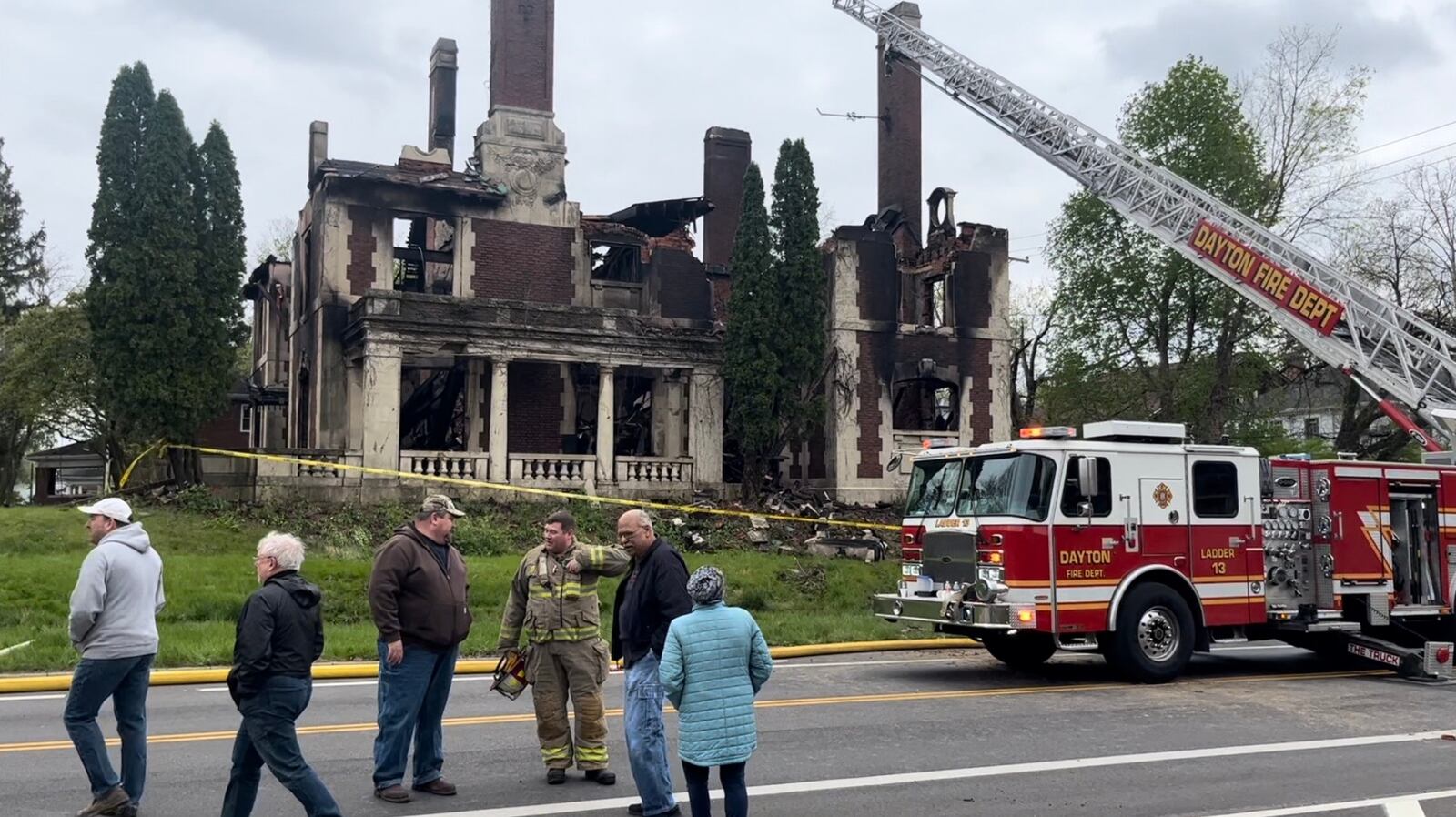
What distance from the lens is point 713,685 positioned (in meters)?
6.26

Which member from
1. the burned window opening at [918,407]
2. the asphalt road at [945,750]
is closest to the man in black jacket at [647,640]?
the asphalt road at [945,750]

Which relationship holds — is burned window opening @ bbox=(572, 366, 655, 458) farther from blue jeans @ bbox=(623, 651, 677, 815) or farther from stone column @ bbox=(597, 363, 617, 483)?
blue jeans @ bbox=(623, 651, 677, 815)

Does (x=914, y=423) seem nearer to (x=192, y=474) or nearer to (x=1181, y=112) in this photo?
(x=1181, y=112)

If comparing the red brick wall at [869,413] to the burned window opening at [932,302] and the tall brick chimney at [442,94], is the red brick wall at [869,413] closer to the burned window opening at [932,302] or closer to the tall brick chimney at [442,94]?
the burned window opening at [932,302]

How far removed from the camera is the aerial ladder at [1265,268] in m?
20.9

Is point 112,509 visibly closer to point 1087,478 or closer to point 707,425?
point 1087,478

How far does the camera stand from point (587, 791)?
7996 millimetres

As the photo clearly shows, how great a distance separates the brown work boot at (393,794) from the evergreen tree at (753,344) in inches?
794

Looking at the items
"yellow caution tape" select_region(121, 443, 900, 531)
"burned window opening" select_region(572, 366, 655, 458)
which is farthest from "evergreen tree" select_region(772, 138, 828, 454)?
"burned window opening" select_region(572, 366, 655, 458)

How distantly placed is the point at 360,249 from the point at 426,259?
480cm

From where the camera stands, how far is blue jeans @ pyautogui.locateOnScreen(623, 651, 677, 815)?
23.2 feet

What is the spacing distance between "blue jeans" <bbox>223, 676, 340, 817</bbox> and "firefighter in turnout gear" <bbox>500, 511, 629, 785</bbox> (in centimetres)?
185

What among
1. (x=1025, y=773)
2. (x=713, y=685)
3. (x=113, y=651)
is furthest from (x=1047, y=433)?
(x=113, y=651)

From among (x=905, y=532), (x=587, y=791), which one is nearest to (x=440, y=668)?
(x=587, y=791)
